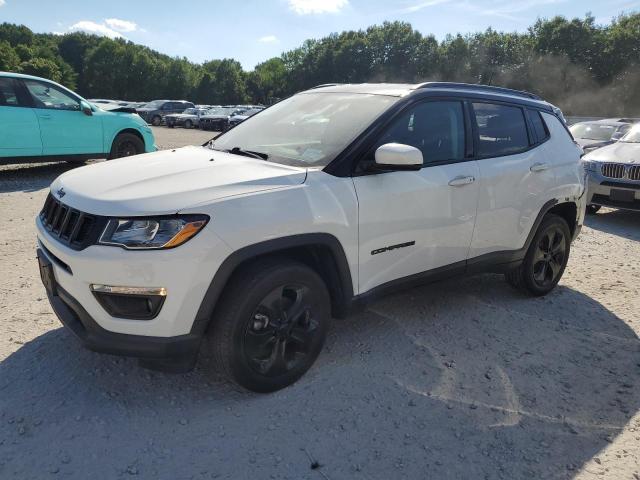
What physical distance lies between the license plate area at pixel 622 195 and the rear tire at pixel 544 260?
379 centimetres

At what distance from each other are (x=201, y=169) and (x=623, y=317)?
11.7 ft

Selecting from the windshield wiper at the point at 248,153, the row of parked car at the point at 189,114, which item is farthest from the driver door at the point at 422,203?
the row of parked car at the point at 189,114

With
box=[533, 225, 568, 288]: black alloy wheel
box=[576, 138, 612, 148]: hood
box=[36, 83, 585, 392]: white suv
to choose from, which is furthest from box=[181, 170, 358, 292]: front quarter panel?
box=[576, 138, 612, 148]: hood

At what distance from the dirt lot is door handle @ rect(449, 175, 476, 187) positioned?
1.09 metres

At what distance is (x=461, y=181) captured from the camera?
140 inches

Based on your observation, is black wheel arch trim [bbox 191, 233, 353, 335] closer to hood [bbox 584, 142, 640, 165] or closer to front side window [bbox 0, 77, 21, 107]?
hood [bbox 584, 142, 640, 165]

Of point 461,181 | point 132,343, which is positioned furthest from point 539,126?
point 132,343

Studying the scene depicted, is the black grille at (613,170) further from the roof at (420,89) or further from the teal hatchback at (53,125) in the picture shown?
the teal hatchback at (53,125)

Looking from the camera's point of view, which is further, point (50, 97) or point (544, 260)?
point (50, 97)

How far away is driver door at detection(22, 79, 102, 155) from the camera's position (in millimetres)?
8570

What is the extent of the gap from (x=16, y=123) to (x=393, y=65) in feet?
258

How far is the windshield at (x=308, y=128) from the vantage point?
3203 mm

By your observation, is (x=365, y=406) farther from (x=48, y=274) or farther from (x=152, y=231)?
(x=48, y=274)

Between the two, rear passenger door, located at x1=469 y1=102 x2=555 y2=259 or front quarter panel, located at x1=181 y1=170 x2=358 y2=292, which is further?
rear passenger door, located at x1=469 y1=102 x2=555 y2=259
